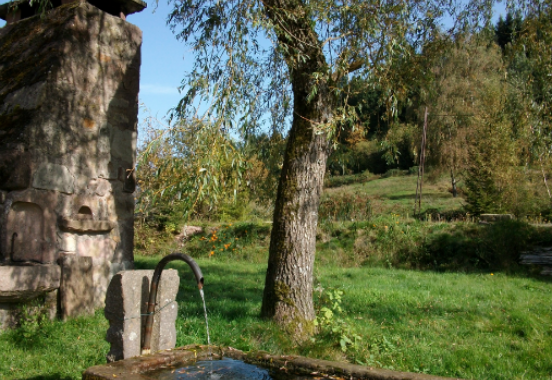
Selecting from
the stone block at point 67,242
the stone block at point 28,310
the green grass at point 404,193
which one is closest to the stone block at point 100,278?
the stone block at point 67,242

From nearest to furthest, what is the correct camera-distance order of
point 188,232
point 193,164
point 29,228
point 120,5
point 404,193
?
point 193,164 → point 29,228 → point 120,5 → point 188,232 → point 404,193

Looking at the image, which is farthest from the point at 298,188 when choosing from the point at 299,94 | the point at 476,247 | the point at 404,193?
the point at 404,193

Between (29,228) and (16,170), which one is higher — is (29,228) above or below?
below

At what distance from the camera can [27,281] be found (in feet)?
16.0

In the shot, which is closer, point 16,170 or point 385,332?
point 16,170

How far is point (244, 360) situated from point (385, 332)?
2692mm

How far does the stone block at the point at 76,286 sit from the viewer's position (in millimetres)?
5246

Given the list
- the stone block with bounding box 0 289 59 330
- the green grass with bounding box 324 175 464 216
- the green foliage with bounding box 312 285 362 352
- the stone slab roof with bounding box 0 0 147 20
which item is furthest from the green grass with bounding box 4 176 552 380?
the green grass with bounding box 324 175 464 216

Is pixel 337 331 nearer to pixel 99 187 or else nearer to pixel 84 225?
pixel 84 225

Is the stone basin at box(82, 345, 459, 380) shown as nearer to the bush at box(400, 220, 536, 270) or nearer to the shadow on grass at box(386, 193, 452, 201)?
the bush at box(400, 220, 536, 270)

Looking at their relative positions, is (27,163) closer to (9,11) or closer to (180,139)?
(180,139)

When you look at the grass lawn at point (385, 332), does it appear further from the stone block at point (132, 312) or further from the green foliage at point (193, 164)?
the green foliage at point (193, 164)

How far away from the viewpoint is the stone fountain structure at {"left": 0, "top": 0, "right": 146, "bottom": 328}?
5125 millimetres

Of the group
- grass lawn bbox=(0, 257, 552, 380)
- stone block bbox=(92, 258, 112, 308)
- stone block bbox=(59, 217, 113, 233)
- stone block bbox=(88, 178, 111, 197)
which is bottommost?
grass lawn bbox=(0, 257, 552, 380)
